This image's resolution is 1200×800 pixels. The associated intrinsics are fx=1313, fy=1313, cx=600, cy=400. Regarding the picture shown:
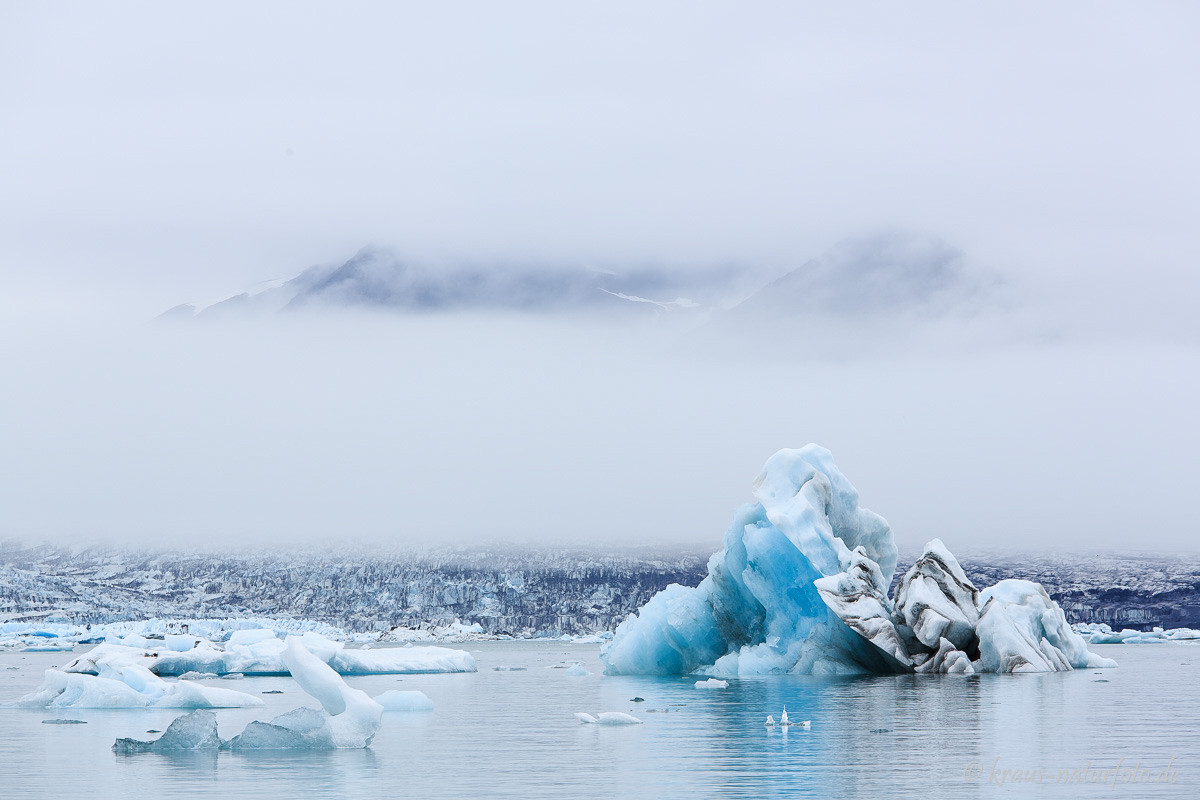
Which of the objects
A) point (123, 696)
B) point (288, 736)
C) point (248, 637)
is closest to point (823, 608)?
point (123, 696)

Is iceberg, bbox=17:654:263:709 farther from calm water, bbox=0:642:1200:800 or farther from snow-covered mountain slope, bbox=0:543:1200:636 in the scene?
snow-covered mountain slope, bbox=0:543:1200:636

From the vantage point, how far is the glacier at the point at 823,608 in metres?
31.8

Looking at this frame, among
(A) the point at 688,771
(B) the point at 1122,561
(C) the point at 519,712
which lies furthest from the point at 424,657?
(B) the point at 1122,561

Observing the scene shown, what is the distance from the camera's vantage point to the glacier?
104ft

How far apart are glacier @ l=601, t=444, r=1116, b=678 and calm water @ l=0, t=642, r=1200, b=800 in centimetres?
472

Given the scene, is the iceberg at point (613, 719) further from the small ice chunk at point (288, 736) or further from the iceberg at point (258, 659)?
the iceberg at point (258, 659)

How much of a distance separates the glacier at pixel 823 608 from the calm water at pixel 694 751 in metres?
4.72

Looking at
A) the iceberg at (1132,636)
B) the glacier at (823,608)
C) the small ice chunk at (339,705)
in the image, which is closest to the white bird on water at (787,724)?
the small ice chunk at (339,705)

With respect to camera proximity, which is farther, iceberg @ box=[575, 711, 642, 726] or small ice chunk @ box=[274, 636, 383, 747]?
iceberg @ box=[575, 711, 642, 726]

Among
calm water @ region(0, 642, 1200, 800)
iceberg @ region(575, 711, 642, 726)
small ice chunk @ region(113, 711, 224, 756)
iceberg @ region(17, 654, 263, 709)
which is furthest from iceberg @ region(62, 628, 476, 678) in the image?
small ice chunk @ region(113, 711, 224, 756)

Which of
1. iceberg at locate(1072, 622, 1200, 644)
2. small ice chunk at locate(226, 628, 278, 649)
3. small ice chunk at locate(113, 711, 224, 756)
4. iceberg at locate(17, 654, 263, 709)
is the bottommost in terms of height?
iceberg at locate(1072, 622, 1200, 644)

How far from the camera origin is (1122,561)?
11825cm

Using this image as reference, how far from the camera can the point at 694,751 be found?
16000 mm

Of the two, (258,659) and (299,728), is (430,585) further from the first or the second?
(299,728)
